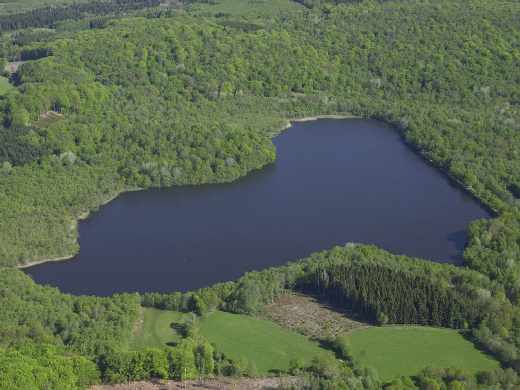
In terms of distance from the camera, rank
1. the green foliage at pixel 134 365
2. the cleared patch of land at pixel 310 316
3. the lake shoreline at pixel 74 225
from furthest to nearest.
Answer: the lake shoreline at pixel 74 225 → the cleared patch of land at pixel 310 316 → the green foliage at pixel 134 365

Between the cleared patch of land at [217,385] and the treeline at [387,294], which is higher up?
the treeline at [387,294]

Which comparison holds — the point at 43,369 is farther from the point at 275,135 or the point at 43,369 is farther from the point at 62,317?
the point at 275,135

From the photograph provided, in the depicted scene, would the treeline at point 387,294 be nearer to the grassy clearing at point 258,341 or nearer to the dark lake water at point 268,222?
the grassy clearing at point 258,341

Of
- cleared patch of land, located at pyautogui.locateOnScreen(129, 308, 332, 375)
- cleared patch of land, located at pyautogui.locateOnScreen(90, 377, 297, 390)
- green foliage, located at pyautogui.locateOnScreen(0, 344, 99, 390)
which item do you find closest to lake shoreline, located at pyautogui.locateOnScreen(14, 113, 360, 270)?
cleared patch of land, located at pyautogui.locateOnScreen(129, 308, 332, 375)

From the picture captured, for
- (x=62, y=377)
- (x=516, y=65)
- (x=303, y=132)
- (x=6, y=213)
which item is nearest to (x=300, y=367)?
(x=62, y=377)

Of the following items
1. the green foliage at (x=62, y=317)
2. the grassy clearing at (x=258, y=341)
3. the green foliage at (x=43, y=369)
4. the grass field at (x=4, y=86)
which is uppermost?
the grass field at (x=4, y=86)

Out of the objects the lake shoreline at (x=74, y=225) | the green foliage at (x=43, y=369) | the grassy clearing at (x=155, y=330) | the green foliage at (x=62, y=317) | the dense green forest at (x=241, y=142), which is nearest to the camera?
the green foliage at (x=43, y=369)

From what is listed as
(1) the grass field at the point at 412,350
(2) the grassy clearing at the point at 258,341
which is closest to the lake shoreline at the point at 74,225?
(2) the grassy clearing at the point at 258,341
